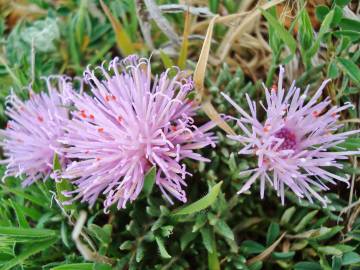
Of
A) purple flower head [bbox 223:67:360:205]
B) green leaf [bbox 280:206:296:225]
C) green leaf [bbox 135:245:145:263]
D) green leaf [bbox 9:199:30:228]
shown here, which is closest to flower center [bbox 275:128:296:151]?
purple flower head [bbox 223:67:360:205]

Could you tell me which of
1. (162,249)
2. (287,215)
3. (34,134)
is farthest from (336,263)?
(34,134)

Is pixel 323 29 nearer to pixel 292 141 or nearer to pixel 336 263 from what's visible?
pixel 292 141

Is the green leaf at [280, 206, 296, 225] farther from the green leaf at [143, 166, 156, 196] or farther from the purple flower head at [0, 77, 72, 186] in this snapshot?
the purple flower head at [0, 77, 72, 186]

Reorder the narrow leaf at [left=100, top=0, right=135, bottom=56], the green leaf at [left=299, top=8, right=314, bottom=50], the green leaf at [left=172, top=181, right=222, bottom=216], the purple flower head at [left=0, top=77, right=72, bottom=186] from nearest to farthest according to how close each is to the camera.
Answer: the green leaf at [left=172, top=181, right=222, bottom=216] → the green leaf at [left=299, top=8, right=314, bottom=50] → the purple flower head at [left=0, top=77, right=72, bottom=186] → the narrow leaf at [left=100, top=0, right=135, bottom=56]

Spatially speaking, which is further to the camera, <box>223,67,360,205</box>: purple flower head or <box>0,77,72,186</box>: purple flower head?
<box>0,77,72,186</box>: purple flower head

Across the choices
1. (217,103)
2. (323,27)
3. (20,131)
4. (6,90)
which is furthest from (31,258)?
(323,27)

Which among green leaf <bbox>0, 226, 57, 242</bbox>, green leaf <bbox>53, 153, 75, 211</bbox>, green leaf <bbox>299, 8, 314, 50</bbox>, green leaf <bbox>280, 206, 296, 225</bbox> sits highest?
green leaf <bbox>299, 8, 314, 50</bbox>

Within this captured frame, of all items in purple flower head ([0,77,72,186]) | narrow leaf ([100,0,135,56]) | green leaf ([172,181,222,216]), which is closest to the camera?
green leaf ([172,181,222,216])
